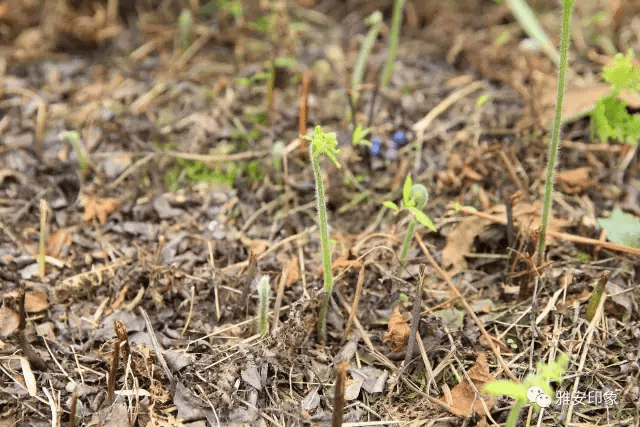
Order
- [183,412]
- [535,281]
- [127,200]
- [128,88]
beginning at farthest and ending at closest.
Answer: [128,88], [127,200], [535,281], [183,412]

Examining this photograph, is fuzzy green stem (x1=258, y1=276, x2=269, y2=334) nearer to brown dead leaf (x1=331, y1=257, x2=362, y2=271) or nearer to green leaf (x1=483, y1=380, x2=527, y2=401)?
brown dead leaf (x1=331, y1=257, x2=362, y2=271)

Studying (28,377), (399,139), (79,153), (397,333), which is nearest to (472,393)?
(397,333)

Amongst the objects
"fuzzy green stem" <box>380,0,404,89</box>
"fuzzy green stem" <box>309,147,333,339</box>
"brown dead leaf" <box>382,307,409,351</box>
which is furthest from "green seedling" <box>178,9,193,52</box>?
"brown dead leaf" <box>382,307,409,351</box>

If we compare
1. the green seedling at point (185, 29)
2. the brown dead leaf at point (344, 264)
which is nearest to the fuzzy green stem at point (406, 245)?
the brown dead leaf at point (344, 264)

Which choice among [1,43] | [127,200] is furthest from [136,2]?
[127,200]

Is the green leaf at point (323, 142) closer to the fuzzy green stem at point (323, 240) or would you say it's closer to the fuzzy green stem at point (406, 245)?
the fuzzy green stem at point (323, 240)

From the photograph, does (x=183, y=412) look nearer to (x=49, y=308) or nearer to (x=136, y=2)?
(x=49, y=308)
